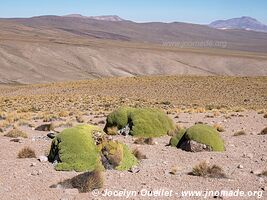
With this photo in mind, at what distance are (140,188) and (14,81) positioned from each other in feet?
268

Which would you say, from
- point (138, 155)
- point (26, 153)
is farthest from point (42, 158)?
point (138, 155)

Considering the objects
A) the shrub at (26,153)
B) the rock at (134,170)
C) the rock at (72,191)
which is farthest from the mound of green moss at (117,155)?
the shrub at (26,153)

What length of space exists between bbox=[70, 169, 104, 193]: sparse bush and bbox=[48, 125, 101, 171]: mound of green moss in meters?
1.28

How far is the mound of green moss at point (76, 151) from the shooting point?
37.7 feet

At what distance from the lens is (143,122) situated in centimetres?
1712

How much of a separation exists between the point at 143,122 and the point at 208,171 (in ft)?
21.2

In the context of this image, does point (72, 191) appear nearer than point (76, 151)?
Yes

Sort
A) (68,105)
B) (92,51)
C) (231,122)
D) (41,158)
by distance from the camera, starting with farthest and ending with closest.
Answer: (92,51) < (68,105) < (231,122) < (41,158)

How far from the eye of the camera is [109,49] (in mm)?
126312

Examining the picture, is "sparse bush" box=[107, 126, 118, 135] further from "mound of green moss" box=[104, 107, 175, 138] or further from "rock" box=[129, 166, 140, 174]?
"rock" box=[129, 166, 140, 174]

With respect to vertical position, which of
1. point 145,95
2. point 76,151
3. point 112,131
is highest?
point 76,151

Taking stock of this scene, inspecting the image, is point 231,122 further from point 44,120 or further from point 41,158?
point 41,158

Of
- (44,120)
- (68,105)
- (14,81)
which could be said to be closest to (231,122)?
(44,120)

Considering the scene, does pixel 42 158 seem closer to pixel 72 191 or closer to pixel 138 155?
pixel 138 155
